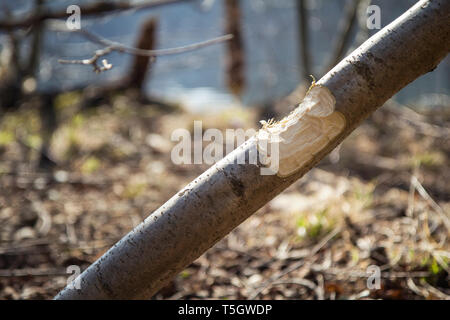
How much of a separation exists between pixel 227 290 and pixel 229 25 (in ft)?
17.1

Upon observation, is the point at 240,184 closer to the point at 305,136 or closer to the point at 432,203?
the point at 305,136

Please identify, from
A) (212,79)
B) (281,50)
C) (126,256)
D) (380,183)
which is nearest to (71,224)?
(126,256)

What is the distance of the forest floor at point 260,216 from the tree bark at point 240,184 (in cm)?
68

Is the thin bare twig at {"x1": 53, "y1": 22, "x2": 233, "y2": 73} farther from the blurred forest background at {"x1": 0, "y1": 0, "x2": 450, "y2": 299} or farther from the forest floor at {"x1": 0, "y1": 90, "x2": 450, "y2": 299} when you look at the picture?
the forest floor at {"x1": 0, "y1": 90, "x2": 450, "y2": 299}

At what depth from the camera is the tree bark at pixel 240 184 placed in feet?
2.96

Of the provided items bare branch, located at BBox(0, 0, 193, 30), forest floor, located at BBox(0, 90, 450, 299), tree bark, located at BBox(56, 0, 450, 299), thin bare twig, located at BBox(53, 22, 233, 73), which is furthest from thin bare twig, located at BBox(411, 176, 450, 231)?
bare branch, located at BBox(0, 0, 193, 30)

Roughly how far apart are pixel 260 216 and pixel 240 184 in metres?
1.60

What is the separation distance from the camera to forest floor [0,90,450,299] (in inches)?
62.5

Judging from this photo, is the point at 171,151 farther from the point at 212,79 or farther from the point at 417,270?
the point at 212,79

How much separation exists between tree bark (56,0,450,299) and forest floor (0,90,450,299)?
0.68 m

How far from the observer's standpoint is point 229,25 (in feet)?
19.4

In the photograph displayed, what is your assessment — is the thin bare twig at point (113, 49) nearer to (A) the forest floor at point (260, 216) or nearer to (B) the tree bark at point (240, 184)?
(B) the tree bark at point (240, 184)

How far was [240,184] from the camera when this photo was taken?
904 millimetres

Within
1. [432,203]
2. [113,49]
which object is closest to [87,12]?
[113,49]
